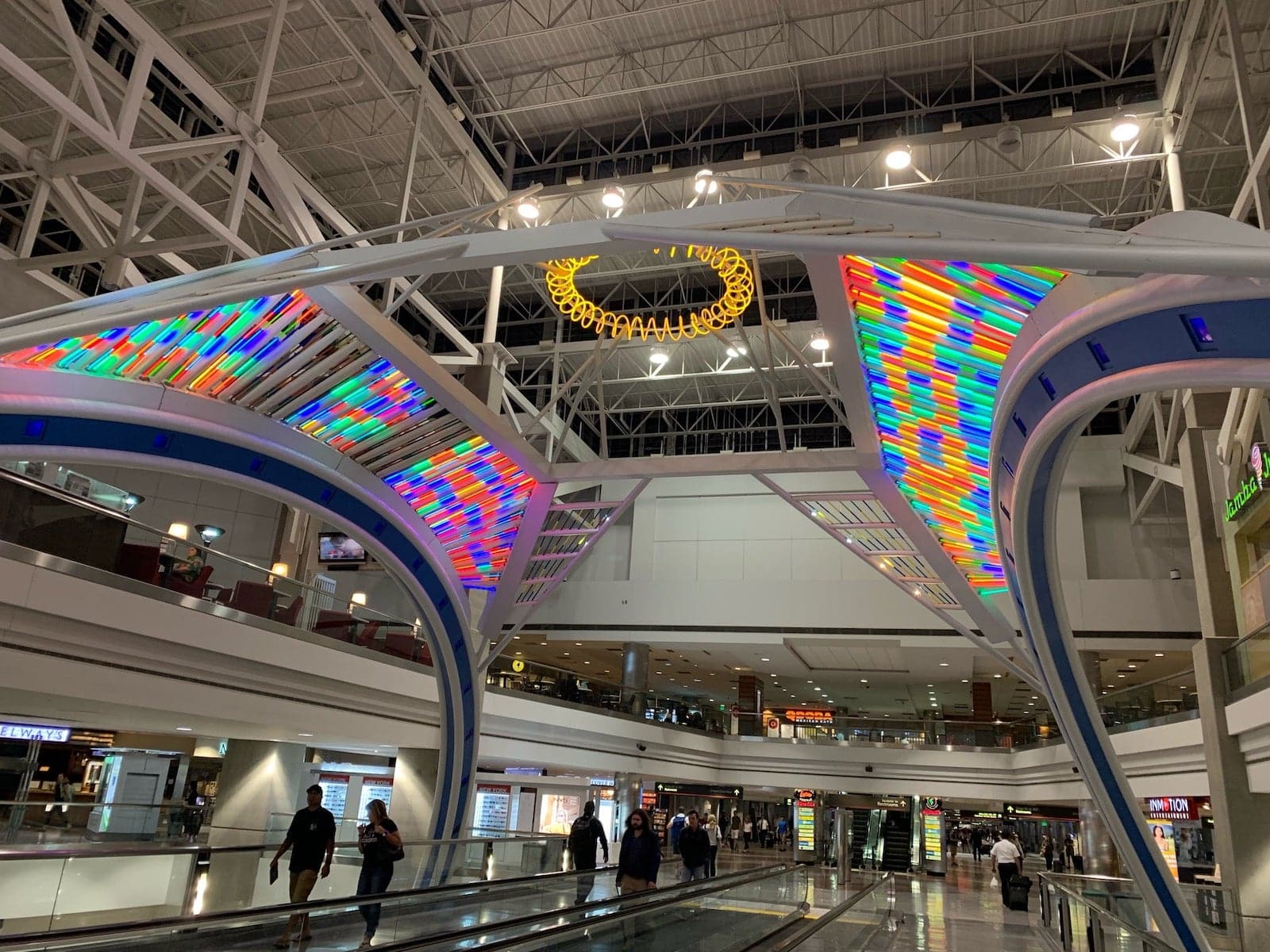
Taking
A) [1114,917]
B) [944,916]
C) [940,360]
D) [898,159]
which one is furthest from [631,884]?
[898,159]

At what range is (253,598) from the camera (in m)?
14.1

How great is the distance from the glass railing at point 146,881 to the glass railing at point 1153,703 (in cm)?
1426

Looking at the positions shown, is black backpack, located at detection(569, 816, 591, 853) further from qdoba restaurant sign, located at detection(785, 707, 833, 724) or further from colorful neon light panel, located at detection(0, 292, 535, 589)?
qdoba restaurant sign, located at detection(785, 707, 833, 724)

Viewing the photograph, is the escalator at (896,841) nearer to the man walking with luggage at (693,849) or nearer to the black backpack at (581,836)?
the man walking with luggage at (693,849)

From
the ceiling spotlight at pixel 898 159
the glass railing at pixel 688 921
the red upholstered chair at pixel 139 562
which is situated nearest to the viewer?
the glass railing at pixel 688 921

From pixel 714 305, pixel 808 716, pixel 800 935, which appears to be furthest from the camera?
pixel 808 716

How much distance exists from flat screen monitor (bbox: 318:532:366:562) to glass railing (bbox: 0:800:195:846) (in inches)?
415

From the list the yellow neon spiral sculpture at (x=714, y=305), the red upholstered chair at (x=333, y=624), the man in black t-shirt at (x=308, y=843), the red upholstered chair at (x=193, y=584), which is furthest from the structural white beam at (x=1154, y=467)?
the red upholstered chair at (x=193, y=584)

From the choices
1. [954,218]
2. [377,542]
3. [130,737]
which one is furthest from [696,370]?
[954,218]

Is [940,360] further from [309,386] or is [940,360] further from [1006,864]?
[1006,864]

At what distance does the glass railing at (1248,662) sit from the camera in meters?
14.5

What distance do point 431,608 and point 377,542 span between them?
89.0 inches

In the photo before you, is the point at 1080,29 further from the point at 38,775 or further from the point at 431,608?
the point at 38,775

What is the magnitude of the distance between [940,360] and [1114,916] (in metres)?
5.88
